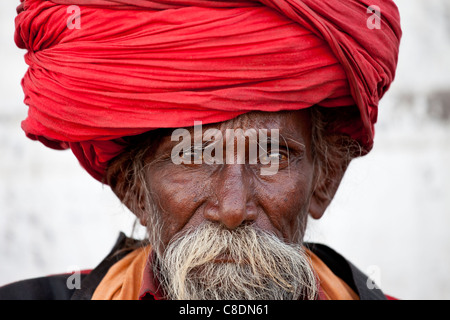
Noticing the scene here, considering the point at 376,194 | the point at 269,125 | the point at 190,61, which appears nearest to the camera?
the point at 190,61

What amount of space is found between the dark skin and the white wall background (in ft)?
4.53

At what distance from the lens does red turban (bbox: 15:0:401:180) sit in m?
1.75

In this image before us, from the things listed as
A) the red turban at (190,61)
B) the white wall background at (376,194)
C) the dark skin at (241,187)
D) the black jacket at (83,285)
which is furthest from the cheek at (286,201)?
the white wall background at (376,194)

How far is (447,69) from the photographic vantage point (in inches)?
133

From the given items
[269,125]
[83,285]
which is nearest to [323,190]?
[269,125]

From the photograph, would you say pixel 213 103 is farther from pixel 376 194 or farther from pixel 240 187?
pixel 376 194

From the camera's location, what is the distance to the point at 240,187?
→ 1.80m

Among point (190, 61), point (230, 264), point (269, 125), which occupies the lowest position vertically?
point (230, 264)

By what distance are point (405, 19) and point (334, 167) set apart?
4.92ft

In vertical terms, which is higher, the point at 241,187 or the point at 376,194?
the point at 241,187

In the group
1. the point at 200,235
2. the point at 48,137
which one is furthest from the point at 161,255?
the point at 48,137

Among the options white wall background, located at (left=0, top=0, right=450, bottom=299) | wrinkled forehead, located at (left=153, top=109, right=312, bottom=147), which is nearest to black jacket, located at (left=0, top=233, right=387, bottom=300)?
wrinkled forehead, located at (left=153, top=109, right=312, bottom=147)

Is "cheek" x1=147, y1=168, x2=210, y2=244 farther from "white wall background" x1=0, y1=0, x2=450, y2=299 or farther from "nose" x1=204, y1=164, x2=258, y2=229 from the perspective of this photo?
"white wall background" x1=0, y1=0, x2=450, y2=299
